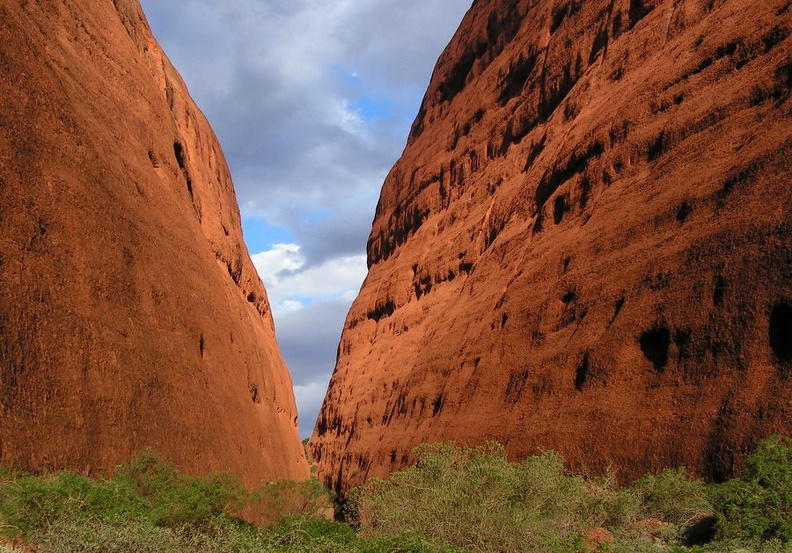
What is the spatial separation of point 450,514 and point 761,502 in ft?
15.8

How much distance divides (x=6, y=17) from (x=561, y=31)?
23.0 m

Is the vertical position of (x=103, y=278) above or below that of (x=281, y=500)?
above

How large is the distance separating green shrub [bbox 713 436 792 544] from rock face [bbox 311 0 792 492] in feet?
5.46

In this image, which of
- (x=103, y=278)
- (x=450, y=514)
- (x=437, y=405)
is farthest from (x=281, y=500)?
(x=437, y=405)

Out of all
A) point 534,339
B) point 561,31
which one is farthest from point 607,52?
point 534,339

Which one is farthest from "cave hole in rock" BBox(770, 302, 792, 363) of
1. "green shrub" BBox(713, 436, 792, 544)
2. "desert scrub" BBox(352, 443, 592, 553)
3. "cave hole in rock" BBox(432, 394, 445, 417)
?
"cave hole in rock" BBox(432, 394, 445, 417)

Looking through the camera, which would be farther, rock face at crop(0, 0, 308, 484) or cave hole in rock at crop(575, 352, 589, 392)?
cave hole in rock at crop(575, 352, 589, 392)

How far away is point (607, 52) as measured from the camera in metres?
28.6

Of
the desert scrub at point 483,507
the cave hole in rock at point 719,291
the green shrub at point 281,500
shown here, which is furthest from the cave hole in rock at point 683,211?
the green shrub at point 281,500

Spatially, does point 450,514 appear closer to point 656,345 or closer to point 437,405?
point 656,345

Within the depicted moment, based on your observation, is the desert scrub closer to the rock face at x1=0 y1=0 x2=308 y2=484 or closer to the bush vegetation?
the bush vegetation

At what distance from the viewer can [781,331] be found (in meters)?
14.6

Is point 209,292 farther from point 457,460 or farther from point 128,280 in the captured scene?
point 457,460

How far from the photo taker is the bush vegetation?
9297 millimetres
